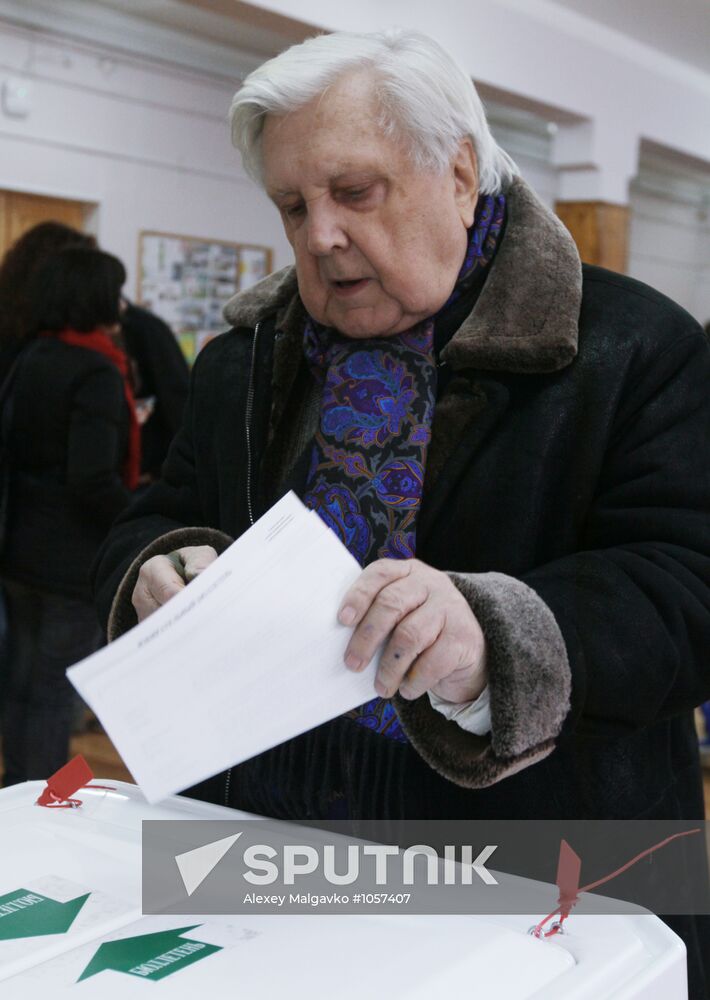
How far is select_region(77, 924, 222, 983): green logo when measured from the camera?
775 mm

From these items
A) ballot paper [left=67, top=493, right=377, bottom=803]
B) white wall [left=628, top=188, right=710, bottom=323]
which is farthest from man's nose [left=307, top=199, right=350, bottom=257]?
white wall [left=628, top=188, right=710, bottom=323]

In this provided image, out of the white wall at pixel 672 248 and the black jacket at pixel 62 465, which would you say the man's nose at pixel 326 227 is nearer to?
the black jacket at pixel 62 465

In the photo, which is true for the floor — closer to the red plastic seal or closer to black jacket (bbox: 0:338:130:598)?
black jacket (bbox: 0:338:130:598)

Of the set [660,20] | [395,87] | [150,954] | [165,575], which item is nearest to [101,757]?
[165,575]

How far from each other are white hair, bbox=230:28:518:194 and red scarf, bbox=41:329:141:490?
183 centimetres

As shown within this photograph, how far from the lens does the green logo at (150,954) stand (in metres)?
0.78

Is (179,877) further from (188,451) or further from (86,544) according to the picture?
(86,544)

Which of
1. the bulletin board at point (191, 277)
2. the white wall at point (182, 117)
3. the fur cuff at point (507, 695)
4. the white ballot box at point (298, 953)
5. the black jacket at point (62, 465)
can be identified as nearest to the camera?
the white ballot box at point (298, 953)

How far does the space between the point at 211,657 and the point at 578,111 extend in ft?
20.8

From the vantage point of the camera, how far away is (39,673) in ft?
10.1

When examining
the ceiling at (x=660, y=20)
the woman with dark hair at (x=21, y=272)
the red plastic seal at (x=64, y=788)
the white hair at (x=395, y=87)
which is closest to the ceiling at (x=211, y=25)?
the ceiling at (x=660, y=20)

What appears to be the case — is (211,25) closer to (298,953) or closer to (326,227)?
(326,227)

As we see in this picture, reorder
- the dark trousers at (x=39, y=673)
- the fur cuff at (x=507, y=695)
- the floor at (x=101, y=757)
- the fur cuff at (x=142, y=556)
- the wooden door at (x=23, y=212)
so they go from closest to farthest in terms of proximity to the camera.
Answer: the fur cuff at (x=507, y=695), the fur cuff at (x=142, y=556), the dark trousers at (x=39, y=673), the floor at (x=101, y=757), the wooden door at (x=23, y=212)

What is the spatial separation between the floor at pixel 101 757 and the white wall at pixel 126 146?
2853 mm
